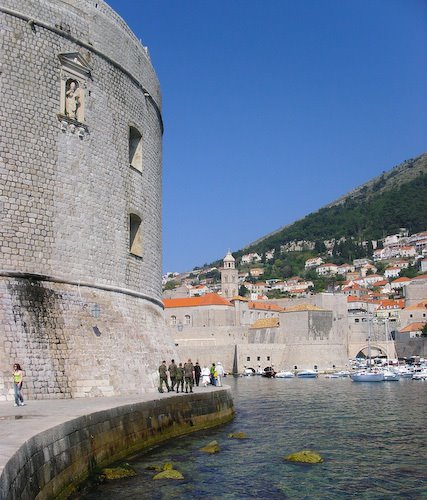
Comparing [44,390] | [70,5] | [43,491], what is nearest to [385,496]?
[43,491]

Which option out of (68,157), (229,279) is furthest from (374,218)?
(68,157)

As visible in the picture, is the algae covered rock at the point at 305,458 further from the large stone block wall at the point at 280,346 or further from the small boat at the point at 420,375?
the large stone block wall at the point at 280,346

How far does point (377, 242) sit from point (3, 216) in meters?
161

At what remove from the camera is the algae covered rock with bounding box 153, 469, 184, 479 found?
10.0 metres

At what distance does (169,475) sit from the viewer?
1011 cm

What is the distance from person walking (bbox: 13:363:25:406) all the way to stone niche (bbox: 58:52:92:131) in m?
5.76

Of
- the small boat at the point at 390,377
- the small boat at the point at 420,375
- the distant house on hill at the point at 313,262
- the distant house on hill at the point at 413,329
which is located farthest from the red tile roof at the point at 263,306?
the distant house on hill at the point at 313,262

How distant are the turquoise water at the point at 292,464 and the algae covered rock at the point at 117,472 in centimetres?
13

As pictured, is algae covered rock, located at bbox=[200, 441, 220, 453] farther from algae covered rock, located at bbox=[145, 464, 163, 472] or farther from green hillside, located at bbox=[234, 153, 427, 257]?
green hillside, located at bbox=[234, 153, 427, 257]

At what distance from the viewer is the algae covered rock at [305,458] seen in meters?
11.8

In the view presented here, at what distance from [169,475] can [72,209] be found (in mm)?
6633

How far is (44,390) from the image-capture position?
12195 millimetres

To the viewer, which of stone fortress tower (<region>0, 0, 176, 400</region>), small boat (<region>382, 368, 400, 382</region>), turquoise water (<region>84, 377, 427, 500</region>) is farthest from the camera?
small boat (<region>382, 368, 400, 382</region>)

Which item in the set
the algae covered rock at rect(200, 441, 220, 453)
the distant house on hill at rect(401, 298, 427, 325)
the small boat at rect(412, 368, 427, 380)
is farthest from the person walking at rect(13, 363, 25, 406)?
the distant house on hill at rect(401, 298, 427, 325)
